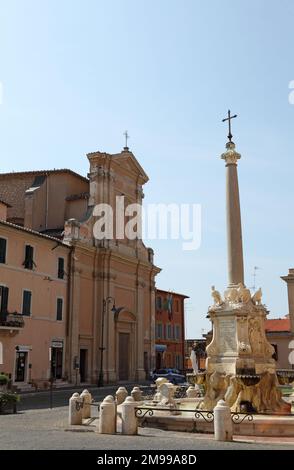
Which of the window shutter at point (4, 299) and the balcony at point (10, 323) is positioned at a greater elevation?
the window shutter at point (4, 299)

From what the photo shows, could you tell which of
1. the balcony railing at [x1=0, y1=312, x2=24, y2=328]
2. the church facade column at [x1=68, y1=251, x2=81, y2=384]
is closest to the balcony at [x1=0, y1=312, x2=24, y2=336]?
the balcony railing at [x1=0, y1=312, x2=24, y2=328]

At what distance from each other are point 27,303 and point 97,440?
880 inches

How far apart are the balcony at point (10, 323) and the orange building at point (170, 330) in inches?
1083

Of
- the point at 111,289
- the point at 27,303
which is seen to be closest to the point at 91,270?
the point at 111,289

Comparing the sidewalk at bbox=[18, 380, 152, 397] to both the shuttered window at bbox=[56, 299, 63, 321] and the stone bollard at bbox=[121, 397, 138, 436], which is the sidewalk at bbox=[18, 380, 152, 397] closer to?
the shuttered window at bbox=[56, 299, 63, 321]

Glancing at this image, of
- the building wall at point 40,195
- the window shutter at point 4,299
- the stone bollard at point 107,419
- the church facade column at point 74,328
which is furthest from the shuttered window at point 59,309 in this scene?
the stone bollard at point 107,419

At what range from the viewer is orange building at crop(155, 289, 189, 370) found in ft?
194

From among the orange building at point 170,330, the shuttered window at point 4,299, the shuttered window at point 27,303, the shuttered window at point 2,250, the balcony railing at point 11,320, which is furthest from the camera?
the orange building at point 170,330

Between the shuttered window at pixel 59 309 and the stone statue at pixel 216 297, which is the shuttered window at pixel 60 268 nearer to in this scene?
the shuttered window at pixel 59 309

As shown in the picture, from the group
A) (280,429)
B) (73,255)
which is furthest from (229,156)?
(73,255)

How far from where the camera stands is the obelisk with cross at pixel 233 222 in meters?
17.7

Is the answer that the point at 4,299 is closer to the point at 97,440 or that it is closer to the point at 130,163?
the point at 97,440

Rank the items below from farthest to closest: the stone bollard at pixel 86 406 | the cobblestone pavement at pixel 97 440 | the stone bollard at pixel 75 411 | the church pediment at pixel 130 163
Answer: the church pediment at pixel 130 163, the stone bollard at pixel 86 406, the stone bollard at pixel 75 411, the cobblestone pavement at pixel 97 440

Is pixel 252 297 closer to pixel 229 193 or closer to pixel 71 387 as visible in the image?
pixel 229 193
